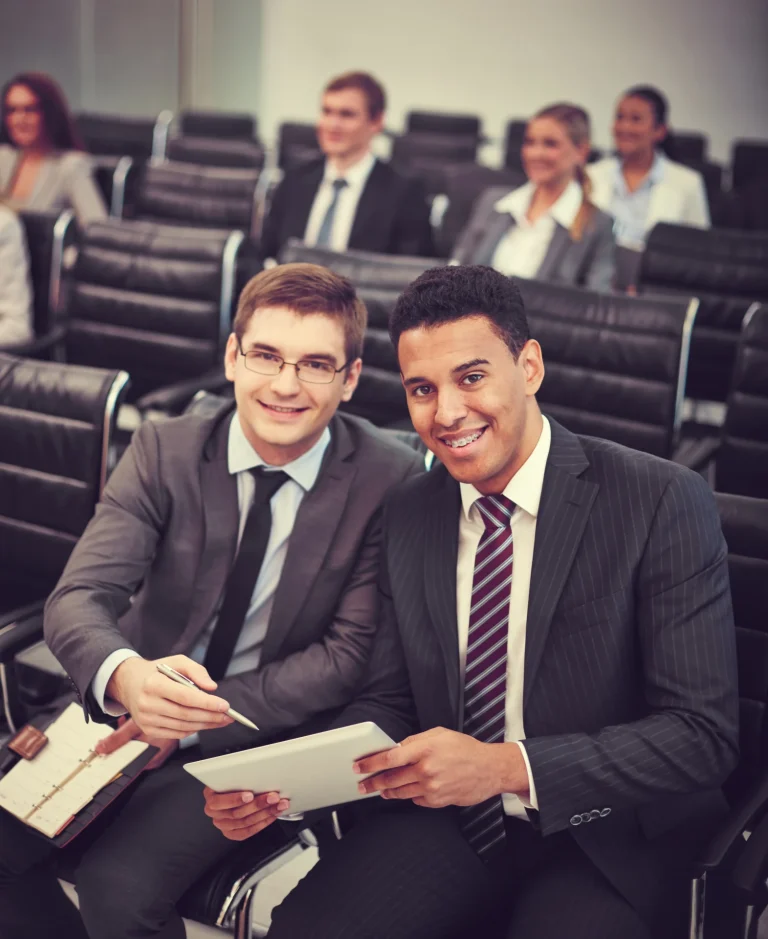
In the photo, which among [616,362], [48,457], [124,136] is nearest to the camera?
[48,457]

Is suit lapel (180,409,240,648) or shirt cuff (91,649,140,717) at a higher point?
suit lapel (180,409,240,648)

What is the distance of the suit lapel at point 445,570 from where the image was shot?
151 centimetres

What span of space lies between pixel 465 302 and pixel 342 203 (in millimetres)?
2906

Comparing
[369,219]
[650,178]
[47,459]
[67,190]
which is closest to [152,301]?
[47,459]

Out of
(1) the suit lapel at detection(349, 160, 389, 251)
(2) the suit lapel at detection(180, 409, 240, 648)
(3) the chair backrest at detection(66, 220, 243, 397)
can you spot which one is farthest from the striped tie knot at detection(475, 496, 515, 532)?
(1) the suit lapel at detection(349, 160, 389, 251)

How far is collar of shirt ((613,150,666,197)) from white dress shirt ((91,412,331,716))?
11.8 feet

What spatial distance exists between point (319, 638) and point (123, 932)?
0.51m

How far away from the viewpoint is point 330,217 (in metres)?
4.27

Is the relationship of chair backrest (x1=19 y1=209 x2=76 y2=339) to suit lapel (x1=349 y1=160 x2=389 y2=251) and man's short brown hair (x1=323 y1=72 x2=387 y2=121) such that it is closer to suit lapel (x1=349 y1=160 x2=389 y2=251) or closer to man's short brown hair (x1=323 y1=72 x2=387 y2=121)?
suit lapel (x1=349 y1=160 x2=389 y2=251)

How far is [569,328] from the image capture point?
7.86 ft

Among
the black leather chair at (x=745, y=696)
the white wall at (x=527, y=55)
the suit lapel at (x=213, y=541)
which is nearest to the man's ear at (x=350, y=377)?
the suit lapel at (x=213, y=541)

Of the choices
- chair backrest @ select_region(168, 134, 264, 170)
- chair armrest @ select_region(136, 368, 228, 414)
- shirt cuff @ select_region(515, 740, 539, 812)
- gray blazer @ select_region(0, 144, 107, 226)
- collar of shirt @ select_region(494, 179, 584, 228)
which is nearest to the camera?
shirt cuff @ select_region(515, 740, 539, 812)

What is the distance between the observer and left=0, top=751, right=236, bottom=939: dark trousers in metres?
1.47

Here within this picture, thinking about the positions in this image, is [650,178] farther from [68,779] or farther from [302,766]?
[302,766]
